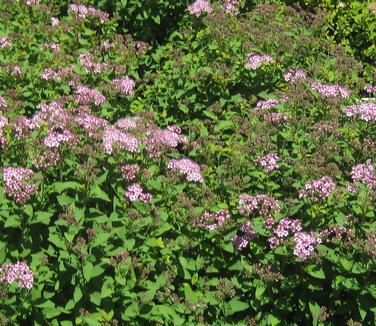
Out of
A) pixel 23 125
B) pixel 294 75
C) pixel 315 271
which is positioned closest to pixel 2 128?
pixel 23 125

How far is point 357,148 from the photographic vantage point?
485cm

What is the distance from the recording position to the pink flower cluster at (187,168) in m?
4.43

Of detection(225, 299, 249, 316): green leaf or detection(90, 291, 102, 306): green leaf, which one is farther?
detection(225, 299, 249, 316): green leaf

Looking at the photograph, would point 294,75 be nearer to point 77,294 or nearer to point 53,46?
point 53,46

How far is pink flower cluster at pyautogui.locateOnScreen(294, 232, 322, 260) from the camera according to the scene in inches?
156

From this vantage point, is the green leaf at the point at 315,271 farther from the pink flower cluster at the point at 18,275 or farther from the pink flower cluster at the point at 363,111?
the pink flower cluster at the point at 18,275

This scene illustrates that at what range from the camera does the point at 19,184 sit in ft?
12.8

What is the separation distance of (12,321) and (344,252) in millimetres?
2142

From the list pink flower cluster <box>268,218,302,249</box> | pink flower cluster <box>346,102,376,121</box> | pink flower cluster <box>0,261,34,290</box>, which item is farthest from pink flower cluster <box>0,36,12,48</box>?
pink flower cluster <box>268,218,302,249</box>

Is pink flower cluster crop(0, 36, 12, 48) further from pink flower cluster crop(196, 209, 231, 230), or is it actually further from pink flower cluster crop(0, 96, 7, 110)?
pink flower cluster crop(196, 209, 231, 230)

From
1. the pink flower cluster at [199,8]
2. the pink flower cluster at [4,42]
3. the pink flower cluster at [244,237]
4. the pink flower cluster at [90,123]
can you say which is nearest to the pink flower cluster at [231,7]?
the pink flower cluster at [199,8]

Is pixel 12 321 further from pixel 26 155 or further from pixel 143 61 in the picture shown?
pixel 143 61

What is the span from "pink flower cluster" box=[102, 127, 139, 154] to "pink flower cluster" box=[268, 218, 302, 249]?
1.10 m

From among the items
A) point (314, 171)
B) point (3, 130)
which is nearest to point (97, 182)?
point (3, 130)
